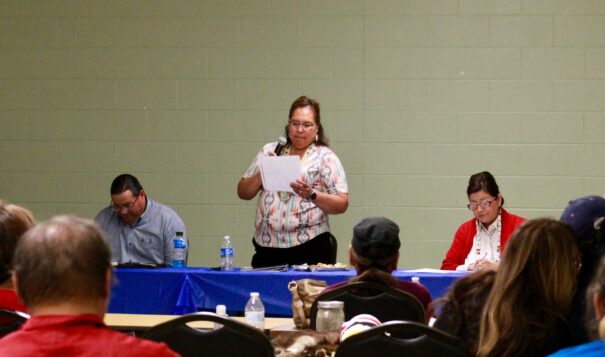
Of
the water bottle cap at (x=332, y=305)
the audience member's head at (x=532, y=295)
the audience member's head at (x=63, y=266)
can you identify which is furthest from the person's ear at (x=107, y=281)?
the water bottle cap at (x=332, y=305)

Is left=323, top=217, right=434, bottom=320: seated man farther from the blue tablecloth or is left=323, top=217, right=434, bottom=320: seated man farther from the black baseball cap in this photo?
the blue tablecloth

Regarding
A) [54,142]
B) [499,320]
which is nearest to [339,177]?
[54,142]

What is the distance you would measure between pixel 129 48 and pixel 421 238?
260cm

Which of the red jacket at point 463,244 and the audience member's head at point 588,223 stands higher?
the audience member's head at point 588,223

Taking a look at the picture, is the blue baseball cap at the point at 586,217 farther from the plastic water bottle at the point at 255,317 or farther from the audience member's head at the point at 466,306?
the plastic water bottle at the point at 255,317

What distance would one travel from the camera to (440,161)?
696cm

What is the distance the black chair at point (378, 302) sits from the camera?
3557 millimetres

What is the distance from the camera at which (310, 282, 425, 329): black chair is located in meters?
3.56

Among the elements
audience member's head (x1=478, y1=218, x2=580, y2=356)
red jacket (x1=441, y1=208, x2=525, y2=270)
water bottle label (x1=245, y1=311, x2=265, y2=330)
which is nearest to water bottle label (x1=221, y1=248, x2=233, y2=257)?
red jacket (x1=441, y1=208, x2=525, y2=270)

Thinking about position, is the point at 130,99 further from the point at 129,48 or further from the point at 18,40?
the point at 18,40

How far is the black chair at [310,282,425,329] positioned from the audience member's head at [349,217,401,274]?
0.12 m

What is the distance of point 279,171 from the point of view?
5.61m

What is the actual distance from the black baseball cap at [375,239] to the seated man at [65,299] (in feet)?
6.26

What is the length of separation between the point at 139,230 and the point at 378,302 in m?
2.68
